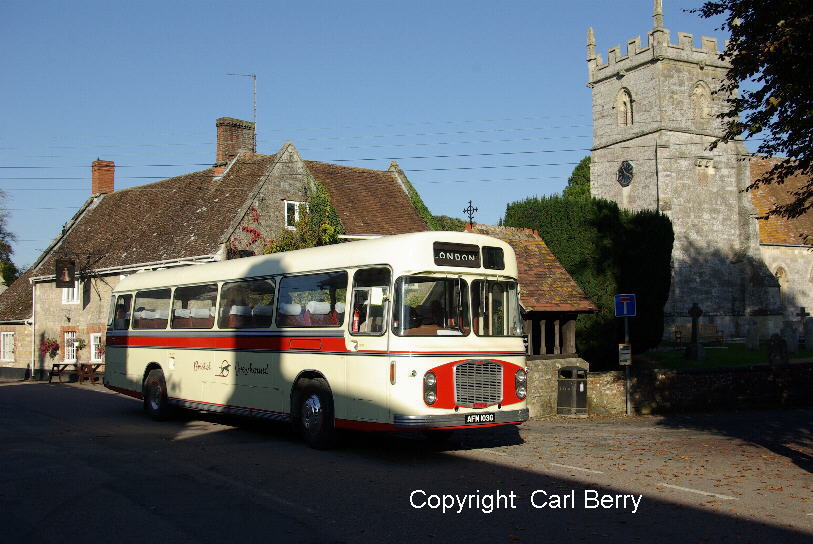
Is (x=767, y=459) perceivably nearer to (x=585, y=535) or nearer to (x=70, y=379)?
(x=585, y=535)

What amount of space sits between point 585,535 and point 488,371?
4.78 meters

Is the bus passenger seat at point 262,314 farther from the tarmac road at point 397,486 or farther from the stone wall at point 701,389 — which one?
the stone wall at point 701,389

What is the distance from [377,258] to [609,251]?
16154mm

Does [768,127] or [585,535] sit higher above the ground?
[768,127]

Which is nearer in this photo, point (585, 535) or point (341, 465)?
point (585, 535)

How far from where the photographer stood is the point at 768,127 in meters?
12.9

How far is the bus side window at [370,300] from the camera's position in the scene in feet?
38.9

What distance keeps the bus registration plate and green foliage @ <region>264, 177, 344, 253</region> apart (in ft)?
52.3

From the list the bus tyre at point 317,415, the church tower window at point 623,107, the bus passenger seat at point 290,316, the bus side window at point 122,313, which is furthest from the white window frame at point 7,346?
the church tower window at point 623,107

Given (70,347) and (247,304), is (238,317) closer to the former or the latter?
(247,304)

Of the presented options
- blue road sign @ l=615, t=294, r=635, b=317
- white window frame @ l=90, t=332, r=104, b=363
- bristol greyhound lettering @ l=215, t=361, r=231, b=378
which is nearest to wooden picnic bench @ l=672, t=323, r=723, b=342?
blue road sign @ l=615, t=294, r=635, b=317

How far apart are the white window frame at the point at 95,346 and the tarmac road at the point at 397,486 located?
17302mm

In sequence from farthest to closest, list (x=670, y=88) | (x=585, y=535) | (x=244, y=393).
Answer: (x=670, y=88), (x=244, y=393), (x=585, y=535)

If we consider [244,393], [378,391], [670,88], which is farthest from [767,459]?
[670,88]
